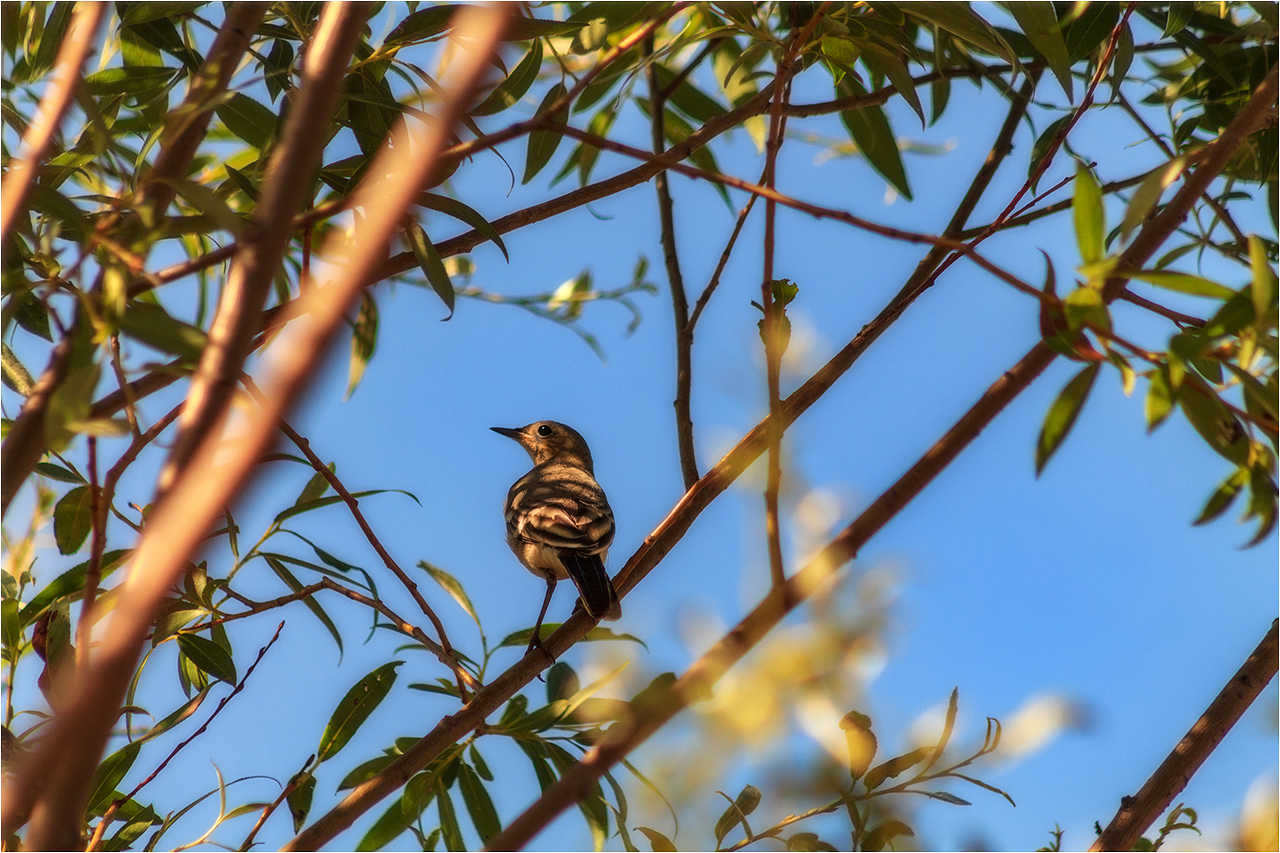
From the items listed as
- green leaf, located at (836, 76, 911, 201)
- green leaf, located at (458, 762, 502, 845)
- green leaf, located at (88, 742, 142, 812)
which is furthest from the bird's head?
green leaf, located at (88, 742, 142, 812)

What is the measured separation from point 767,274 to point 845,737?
72 cm

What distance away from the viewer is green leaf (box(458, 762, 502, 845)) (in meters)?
2.68

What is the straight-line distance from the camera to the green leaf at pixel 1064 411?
1.34m

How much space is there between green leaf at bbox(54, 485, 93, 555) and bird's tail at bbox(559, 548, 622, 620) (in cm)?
125

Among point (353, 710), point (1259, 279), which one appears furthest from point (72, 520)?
point (1259, 279)

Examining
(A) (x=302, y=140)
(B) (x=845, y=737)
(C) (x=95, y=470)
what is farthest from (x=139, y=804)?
(A) (x=302, y=140)

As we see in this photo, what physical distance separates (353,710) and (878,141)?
2312 mm

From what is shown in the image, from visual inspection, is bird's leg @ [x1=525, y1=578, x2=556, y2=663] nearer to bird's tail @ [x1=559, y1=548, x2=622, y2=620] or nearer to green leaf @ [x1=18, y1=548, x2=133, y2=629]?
bird's tail @ [x1=559, y1=548, x2=622, y2=620]

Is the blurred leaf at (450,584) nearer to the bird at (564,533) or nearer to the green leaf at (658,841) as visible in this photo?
the bird at (564,533)

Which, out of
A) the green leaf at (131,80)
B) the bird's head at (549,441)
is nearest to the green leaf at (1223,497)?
the green leaf at (131,80)

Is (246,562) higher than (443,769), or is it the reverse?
(246,562)

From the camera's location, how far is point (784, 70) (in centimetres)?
199

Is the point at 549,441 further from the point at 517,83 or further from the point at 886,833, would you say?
the point at 886,833

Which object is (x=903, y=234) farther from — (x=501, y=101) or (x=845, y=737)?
(x=501, y=101)
